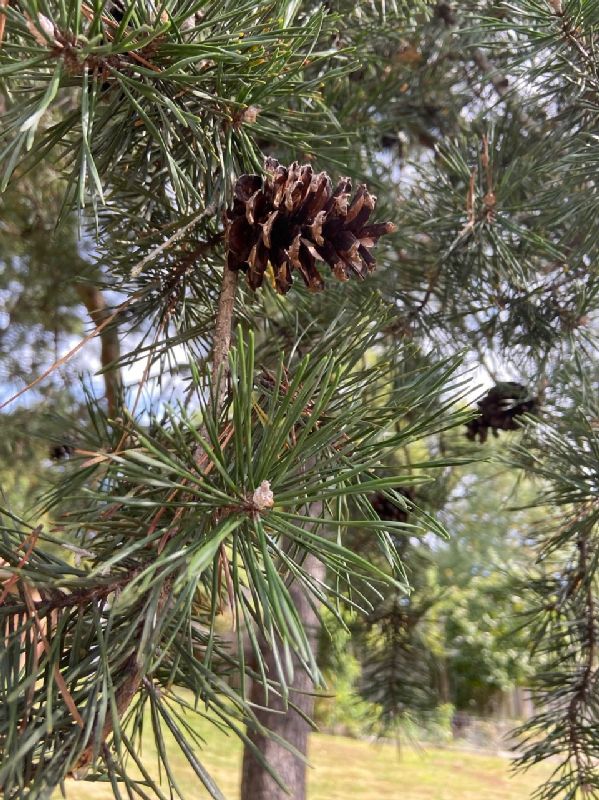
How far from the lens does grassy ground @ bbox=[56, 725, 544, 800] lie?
2506 mm

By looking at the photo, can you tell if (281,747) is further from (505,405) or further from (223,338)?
(223,338)

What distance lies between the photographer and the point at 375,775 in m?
3.07

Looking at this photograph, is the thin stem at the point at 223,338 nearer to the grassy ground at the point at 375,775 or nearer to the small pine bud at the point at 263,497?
the small pine bud at the point at 263,497

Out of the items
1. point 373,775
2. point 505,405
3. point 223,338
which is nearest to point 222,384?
point 223,338

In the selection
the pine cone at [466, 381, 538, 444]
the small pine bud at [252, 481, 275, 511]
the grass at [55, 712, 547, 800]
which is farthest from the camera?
the grass at [55, 712, 547, 800]

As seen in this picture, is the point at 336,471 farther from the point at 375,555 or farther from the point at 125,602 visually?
the point at 375,555

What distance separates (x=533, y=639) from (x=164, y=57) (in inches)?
25.7

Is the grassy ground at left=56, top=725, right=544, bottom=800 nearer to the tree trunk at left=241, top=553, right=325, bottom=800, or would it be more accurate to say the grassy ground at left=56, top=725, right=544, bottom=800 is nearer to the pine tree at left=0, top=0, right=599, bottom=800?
the tree trunk at left=241, top=553, right=325, bottom=800

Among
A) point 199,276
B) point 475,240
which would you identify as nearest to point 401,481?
point 199,276

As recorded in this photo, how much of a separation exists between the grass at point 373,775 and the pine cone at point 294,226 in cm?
199

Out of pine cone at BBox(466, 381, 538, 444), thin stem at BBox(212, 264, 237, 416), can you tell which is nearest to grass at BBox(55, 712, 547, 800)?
pine cone at BBox(466, 381, 538, 444)

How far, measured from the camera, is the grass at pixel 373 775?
8.21 ft

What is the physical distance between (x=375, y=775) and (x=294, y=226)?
317 cm

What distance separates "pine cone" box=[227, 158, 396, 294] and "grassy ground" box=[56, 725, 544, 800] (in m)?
1.99
